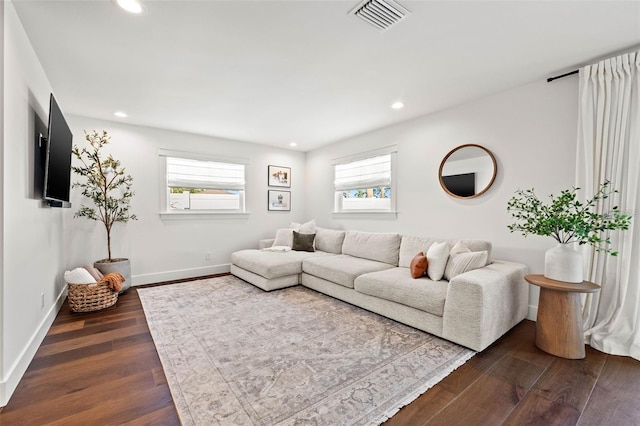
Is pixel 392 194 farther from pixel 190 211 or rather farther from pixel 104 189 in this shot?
pixel 104 189

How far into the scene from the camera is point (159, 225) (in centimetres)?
444

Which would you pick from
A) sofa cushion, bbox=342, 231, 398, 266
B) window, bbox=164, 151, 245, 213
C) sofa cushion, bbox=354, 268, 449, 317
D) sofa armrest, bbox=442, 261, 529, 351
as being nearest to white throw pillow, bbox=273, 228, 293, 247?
window, bbox=164, 151, 245, 213

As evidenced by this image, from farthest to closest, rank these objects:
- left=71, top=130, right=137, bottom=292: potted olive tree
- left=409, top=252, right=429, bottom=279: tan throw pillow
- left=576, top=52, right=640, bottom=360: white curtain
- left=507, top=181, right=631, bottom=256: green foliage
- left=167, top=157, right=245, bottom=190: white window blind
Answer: left=167, top=157, right=245, bottom=190: white window blind < left=71, top=130, right=137, bottom=292: potted olive tree < left=409, top=252, right=429, bottom=279: tan throw pillow < left=576, top=52, right=640, bottom=360: white curtain < left=507, top=181, right=631, bottom=256: green foliage

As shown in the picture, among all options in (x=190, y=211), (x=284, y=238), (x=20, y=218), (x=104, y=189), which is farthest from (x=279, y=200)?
(x=20, y=218)

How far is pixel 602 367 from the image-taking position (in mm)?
2072

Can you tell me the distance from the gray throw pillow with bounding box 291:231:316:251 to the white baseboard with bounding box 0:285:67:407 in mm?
3041

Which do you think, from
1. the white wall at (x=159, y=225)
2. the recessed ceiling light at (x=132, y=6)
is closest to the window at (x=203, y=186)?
the white wall at (x=159, y=225)

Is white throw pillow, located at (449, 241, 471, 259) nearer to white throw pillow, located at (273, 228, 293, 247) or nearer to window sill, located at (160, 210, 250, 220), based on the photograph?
white throw pillow, located at (273, 228, 293, 247)

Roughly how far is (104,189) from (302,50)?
350 cm

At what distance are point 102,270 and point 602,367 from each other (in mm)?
5126

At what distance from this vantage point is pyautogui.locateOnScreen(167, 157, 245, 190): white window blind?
15.1ft

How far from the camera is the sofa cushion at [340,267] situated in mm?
3410

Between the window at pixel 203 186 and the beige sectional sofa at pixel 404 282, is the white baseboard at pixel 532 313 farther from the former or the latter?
the window at pixel 203 186

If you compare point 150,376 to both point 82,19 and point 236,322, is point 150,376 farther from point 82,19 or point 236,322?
point 82,19
